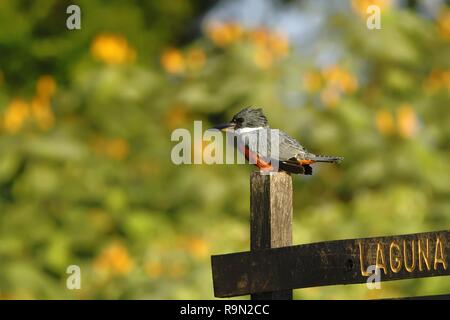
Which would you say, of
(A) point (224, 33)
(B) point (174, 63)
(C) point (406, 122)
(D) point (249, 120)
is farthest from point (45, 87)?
(D) point (249, 120)

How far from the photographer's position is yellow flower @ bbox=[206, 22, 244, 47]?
9.58 m

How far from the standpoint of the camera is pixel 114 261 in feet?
25.7

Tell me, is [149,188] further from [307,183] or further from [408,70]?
[408,70]

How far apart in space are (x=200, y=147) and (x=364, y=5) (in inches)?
78.0

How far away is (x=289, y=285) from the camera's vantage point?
3857 mm

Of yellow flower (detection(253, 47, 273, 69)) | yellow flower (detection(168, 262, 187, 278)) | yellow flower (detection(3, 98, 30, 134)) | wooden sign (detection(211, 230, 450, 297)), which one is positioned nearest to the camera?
wooden sign (detection(211, 230, 450, 297))

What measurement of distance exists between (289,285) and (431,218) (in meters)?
4.59

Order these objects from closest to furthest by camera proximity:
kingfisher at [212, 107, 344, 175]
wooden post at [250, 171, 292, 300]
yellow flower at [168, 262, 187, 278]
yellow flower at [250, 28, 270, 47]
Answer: wooden post at [250, 171, 292, 300]
kingfisher at [212, 107, 344, 175]
yellow flower at [168, 262, 187, 278]
yellow flower at [250, 28, 270, 47]

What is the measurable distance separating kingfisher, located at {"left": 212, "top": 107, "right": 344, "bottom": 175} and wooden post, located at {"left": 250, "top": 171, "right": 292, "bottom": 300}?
6.2 inches

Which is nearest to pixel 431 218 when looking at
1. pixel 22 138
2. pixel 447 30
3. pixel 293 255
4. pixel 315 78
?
pixel 315 78

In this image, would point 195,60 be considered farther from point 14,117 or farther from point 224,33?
point 14,117

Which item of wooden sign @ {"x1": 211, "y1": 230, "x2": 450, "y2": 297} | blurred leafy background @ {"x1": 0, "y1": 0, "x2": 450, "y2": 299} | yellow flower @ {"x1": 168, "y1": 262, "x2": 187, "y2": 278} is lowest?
wooden sign @ {"x1": 211, "y1": 230, "x2": 450, "y2": 297}

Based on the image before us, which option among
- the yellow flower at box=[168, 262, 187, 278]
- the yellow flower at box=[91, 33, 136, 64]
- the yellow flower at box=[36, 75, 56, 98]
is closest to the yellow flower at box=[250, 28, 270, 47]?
the yellow flower at box=[91, 33, 136, 64]

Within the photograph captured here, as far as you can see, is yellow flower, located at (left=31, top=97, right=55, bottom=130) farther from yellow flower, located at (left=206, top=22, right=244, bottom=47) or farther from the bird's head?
the bird's head
